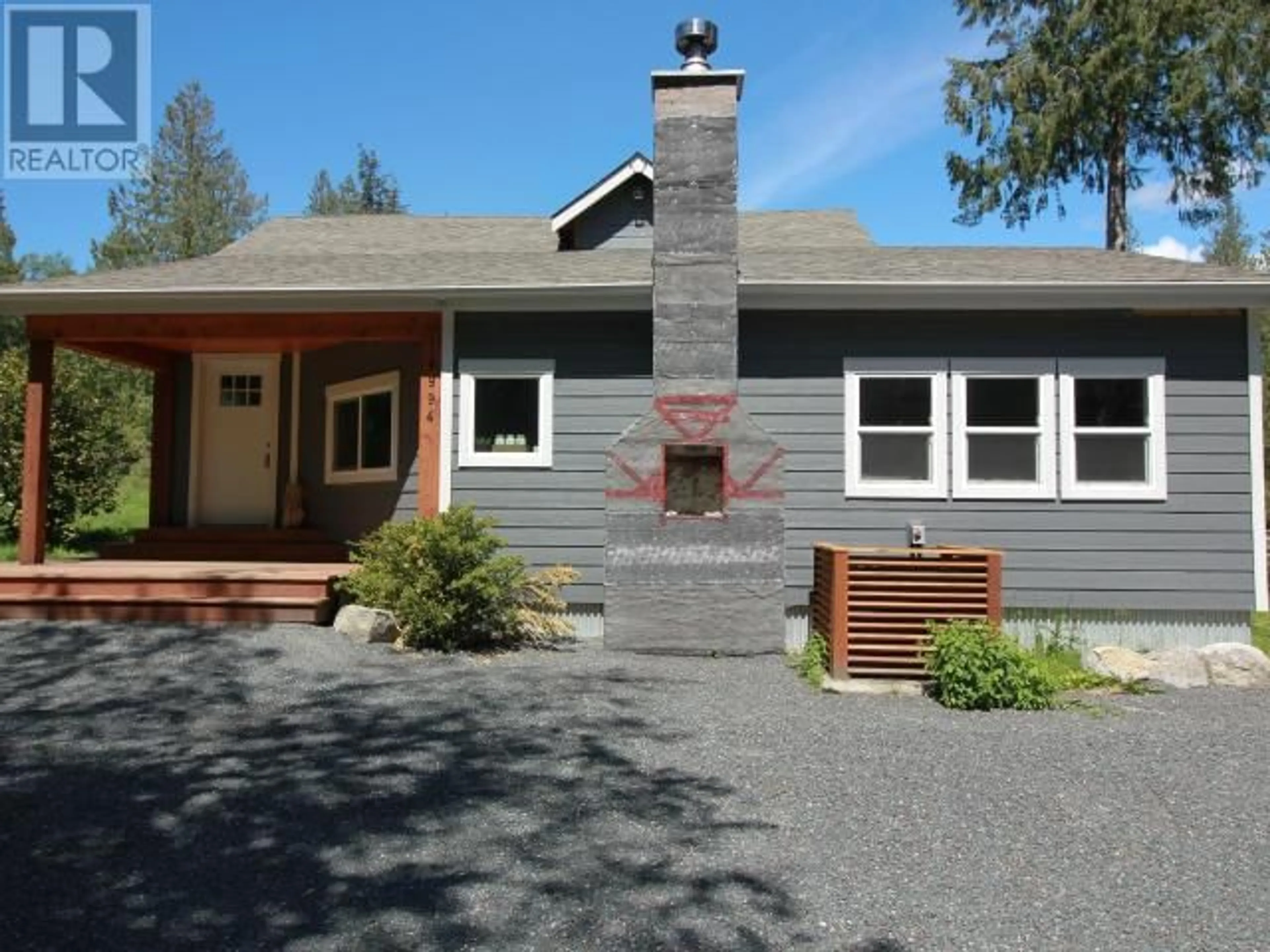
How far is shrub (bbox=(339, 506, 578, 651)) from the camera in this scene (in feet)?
24.2

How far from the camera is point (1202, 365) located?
8.54 metres

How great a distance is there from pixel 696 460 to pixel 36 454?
6.70 meters

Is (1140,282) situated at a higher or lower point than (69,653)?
higher

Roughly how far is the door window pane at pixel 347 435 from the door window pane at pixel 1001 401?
22.2 ft

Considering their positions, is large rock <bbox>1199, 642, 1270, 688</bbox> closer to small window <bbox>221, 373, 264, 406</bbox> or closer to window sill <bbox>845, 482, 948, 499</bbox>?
window sill <bbox>845, 482, 948, 499</bbox>

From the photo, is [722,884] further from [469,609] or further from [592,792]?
[469,609]

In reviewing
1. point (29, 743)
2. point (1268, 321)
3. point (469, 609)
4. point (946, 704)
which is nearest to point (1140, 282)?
point (946, 704)

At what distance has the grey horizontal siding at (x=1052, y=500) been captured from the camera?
27.7ft

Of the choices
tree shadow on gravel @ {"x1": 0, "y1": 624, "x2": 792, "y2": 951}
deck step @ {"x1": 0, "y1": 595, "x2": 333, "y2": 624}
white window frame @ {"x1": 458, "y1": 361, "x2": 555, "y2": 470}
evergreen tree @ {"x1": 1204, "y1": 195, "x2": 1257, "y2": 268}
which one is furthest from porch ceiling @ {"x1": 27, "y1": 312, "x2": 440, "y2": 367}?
evergreen tree @ {"x1": 1204, "y1": 195, "x2": 1257, "y2": 268}

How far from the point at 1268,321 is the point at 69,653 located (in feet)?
95.9

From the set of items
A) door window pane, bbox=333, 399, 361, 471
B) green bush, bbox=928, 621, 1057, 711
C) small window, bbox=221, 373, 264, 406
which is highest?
small window, bbox=221, 373, 264, 406

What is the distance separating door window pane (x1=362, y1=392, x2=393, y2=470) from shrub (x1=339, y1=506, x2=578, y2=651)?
2.04 meters

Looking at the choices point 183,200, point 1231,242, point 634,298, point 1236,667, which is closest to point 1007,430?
point 1236,667

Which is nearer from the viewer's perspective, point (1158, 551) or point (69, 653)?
point (69, 653)
